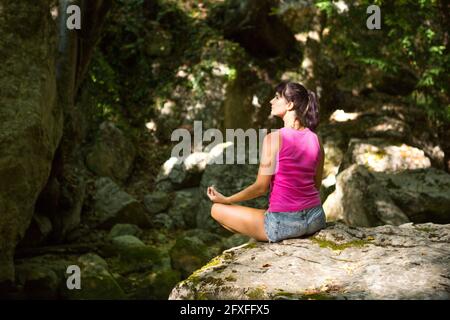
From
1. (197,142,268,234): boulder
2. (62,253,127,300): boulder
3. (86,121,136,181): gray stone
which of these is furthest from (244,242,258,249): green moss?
(86,121,136,181): gray stone

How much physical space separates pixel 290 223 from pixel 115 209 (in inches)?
226

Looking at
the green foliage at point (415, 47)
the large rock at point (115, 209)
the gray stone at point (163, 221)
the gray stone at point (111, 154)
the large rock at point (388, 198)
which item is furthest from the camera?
the gray stone at point (111, 154)

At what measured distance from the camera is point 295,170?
163 inches

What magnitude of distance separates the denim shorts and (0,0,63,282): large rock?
10.8ft

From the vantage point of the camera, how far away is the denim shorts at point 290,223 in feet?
13.7

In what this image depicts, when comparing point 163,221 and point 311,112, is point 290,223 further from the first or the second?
point 163,221

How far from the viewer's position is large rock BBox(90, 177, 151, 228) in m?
9.10

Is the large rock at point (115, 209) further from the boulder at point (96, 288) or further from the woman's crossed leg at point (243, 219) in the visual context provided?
the woman's crossed leg at point (243, 219)

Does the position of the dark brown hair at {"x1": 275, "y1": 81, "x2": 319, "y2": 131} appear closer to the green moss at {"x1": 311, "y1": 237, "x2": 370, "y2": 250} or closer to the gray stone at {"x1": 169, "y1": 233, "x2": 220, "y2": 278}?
the green moss at {"x1": 311, "y1": 237, "x2": 370, "y2": 250}

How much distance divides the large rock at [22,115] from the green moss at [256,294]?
12.3 ft

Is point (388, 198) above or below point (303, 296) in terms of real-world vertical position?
Result: below

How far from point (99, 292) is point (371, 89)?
993 cm

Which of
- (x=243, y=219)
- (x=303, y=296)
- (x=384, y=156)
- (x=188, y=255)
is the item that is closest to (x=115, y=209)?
(x=188, y=255)

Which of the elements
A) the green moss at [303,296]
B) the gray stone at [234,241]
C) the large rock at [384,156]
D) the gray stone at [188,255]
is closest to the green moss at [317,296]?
the green moss at [303,296]
